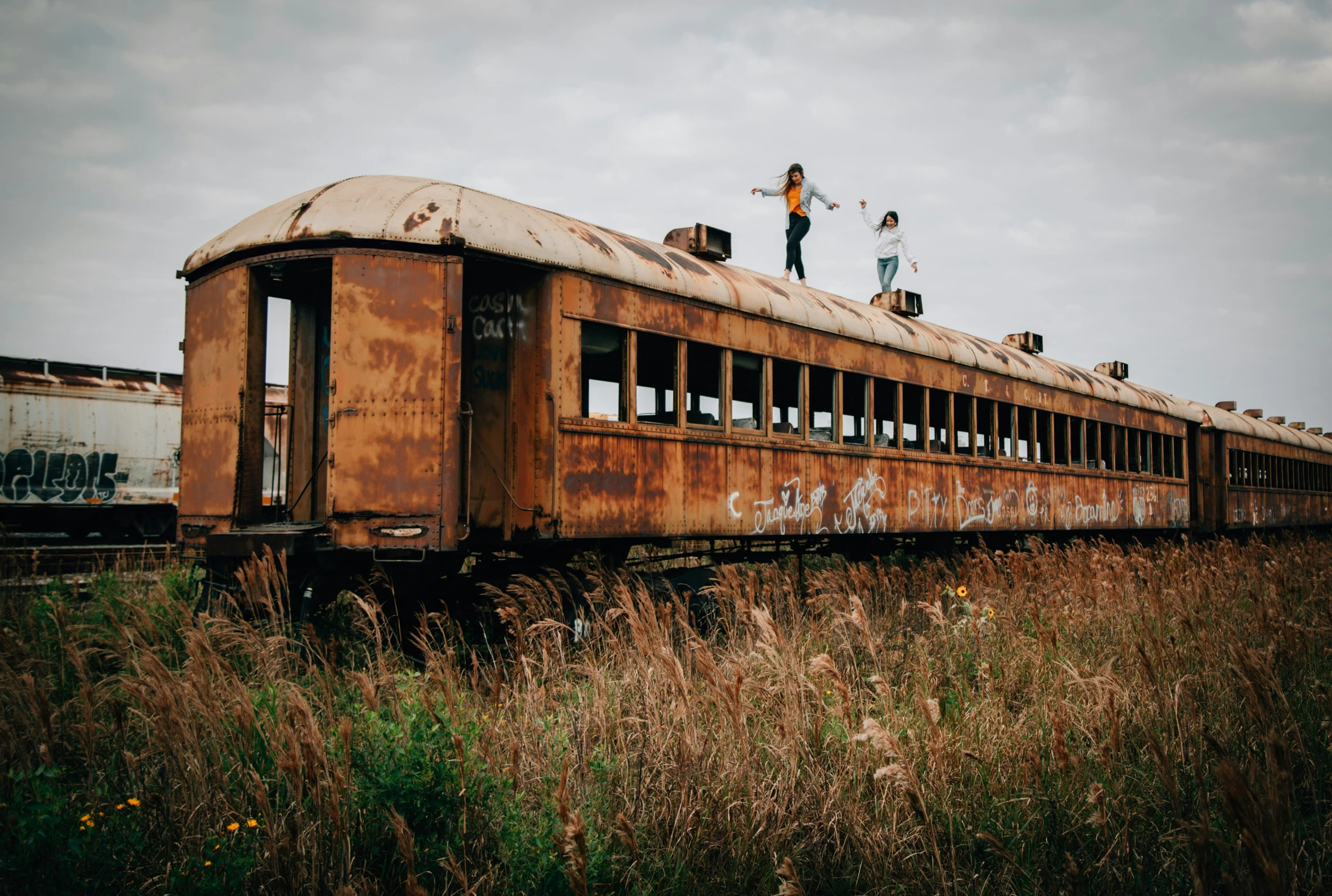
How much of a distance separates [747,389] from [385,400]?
12.2 ft

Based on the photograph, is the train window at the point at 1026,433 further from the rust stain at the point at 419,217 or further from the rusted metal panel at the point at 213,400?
the rusted metal panel at the point at 213,400

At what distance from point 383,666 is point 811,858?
184 cm

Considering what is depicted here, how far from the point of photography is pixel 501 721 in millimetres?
3568

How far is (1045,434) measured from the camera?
12.3 m

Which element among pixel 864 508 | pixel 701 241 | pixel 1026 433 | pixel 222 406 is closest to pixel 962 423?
pixel 1026 433

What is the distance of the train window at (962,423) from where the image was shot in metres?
10.5

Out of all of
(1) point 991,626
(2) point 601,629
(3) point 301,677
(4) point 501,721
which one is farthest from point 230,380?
(1) point 991,626

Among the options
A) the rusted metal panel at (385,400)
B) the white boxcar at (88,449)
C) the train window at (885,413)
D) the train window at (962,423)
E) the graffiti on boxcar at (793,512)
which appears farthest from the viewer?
the white boxcar at (88,449)

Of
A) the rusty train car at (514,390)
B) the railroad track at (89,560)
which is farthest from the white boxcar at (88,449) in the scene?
the rusty train car at (514,390)

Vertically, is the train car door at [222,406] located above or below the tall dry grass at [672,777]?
above

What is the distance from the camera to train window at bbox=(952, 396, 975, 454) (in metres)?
10.5

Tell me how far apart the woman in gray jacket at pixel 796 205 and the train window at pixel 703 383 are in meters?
3.04

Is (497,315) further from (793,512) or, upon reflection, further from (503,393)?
(793,512)

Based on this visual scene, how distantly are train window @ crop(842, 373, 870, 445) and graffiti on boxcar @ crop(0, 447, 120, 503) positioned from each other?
45.6 ft
